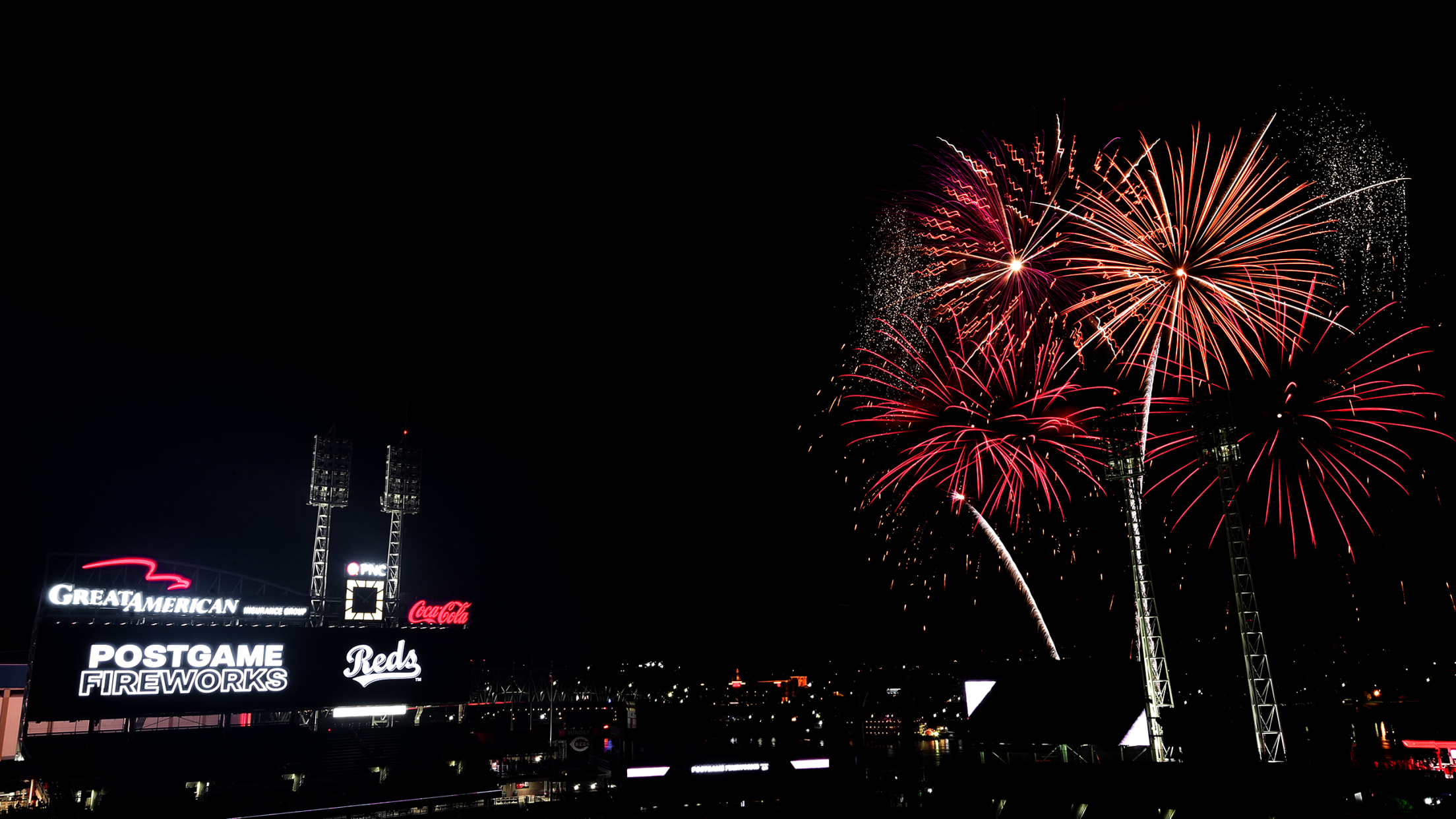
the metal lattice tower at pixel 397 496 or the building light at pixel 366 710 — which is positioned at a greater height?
the metal lattice tower at pixel 397 496

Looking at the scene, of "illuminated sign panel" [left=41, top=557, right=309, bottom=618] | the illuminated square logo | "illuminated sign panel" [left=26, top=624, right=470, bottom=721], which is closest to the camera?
"illuminated sign panel" [left=26, top=624, right=470, bottom=721]

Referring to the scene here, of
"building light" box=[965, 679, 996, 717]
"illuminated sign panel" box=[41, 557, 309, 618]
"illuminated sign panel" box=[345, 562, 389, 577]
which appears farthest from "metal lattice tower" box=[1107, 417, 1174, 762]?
"illuminated sign panel" box=[345, 562, 389, 577]

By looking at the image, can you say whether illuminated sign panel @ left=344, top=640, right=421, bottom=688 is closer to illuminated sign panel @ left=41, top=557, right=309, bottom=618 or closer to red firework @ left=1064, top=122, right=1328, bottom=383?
illuminated sign panel @ left=41, top=557, right=309, bottom=618

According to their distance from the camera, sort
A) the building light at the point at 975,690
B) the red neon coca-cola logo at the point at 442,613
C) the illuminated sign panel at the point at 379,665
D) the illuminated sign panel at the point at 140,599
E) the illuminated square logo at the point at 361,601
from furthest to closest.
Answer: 1. the illuminated square logo at the point at 361,601
2. the red neon coca-cola logo at the point at 442,613
3. the illuminated sign panel at the point at 379,665
4. the illuminated sign panel at the point at 140,599
5. the building light at the point at 975,690

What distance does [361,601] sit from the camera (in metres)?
46.8

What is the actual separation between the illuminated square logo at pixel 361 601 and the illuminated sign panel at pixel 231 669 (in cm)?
488

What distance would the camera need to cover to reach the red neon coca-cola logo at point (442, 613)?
147 ft

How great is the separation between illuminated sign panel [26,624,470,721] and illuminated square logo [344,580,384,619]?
4.88 metres

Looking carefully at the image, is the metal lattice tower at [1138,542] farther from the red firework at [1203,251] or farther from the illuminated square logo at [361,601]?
the illuminated square logo at [361,601]

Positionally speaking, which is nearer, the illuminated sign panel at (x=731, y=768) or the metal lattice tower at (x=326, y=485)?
the illuminated sign panel at (x=731, y=768)

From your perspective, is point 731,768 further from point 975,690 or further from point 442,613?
point 442,613

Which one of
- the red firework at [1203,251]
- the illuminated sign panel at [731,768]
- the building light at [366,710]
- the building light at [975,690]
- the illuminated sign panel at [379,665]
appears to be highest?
the red firework at [1203,251]

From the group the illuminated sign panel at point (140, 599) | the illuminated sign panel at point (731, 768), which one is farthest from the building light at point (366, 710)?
the illuminated sign panel at point (731, 768)

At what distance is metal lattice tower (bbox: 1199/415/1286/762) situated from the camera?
63.5ft
